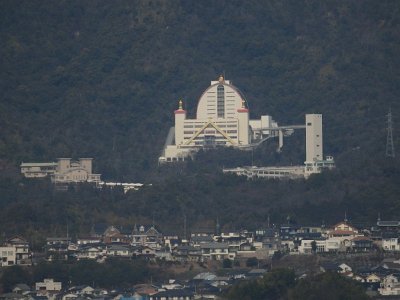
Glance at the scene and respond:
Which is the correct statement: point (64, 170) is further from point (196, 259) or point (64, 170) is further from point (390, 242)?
point (390, 242)

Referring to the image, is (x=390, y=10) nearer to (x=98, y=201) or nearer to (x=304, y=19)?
(x=304, y=19)

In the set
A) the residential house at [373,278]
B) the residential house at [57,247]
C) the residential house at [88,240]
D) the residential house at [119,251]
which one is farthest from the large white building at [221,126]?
the residential house at [373,278]

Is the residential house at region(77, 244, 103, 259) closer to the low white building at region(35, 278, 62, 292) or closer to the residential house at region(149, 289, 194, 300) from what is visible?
the low white building at region(35, 278, 62, 292)

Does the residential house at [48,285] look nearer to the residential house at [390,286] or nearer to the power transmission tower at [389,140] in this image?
the residential house at [390,286]

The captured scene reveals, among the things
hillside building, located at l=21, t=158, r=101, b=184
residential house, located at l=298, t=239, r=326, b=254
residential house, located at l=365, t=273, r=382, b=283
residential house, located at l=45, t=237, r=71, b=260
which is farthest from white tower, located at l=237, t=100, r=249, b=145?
residential house, located at l=365, t=273, r=382, b=283

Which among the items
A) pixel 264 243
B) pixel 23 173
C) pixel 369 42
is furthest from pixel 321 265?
pixel 369 42

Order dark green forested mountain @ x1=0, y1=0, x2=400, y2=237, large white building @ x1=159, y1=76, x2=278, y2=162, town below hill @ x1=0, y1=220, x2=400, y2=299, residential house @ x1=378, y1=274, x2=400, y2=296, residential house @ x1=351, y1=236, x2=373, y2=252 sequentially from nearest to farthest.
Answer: residential house @ x1=378, y1=274, x2=400, y2=296 → town below hill @ x1=0, y1=220, x2=400, y2=299 → residential house @ x1=351, y1=236, x2=373, y2=252 → large white building @ x1=159, y1=76, x2=278, y2=162 → dark green forested mountain @ x1=0, y1=0, x2=400, y2=237
